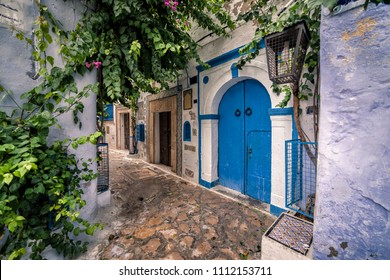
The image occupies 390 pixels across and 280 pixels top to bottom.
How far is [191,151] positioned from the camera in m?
4.96

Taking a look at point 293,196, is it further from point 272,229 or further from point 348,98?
point 348,98

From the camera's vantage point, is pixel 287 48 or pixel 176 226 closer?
pixel 287 48

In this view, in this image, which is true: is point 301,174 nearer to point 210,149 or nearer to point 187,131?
point 210,149

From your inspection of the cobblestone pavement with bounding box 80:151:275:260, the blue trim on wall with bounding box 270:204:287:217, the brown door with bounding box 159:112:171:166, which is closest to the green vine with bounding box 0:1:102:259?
the cobblestone pavement with bounding box 80:151:275:260

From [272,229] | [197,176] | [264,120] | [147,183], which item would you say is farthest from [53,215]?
[264,120]

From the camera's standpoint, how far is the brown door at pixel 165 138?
677 centimetres

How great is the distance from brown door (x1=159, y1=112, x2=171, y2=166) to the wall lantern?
500 cm

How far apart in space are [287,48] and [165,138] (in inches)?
213

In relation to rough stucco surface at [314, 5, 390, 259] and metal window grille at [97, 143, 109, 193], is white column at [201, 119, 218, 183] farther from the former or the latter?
rough stucco surface at [314, 5, 390, 259]

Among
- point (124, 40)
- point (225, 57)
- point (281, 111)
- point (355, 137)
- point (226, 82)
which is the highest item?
point (225, 57)

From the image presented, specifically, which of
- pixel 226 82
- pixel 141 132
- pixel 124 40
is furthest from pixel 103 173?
pixel 141 132

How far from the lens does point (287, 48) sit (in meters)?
2.11

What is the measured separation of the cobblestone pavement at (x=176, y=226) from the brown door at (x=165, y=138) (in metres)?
2.48

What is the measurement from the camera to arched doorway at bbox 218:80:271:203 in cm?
352
